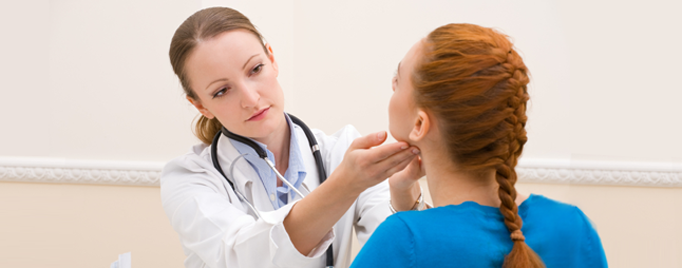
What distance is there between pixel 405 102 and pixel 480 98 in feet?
0.49

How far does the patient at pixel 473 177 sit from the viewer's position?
759 mm

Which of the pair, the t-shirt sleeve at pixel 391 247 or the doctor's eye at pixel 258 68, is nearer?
the t-shirt sleeve at pixel 391 247

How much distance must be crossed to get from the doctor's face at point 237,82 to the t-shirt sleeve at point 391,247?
57 centimetres

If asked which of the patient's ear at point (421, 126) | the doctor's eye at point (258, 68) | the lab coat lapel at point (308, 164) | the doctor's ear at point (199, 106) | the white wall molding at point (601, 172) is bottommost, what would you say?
the white wall molding at point (601, 172)

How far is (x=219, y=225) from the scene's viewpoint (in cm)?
113

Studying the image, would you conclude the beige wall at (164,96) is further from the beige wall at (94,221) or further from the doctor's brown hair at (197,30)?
the doctor's brown hair at (197,30)

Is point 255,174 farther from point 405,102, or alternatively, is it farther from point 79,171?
point 79,171

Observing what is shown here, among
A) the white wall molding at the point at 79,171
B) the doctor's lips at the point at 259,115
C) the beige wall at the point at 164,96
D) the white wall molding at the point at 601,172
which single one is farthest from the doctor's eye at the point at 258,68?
the white wall molding at the point at 601,172

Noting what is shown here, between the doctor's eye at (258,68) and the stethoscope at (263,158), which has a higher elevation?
the doctor's eye at (258,68)

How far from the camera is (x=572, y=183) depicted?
2.10 m

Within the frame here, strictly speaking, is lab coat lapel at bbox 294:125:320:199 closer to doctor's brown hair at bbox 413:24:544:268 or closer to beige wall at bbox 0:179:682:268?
doctor's brown hair at bbox 413:24:544:268

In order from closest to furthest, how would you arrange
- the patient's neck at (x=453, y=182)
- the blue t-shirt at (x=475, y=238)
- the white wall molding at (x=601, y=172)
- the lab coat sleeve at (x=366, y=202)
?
the blue t-shirt at (x=475, y=238)
the patient's neck at (x=453, y=182)
the lab coat sleeve at (x=366, y=202)
the white wall molding at (x=601, y=172)

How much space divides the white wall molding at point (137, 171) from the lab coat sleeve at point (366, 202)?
101 centimetres

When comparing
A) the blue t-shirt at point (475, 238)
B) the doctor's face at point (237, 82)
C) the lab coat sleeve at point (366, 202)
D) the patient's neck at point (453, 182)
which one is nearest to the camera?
the blue t-shirt at point (475, 238)
